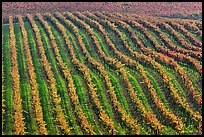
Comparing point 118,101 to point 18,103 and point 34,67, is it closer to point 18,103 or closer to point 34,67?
point 18,103

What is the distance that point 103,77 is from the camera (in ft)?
123

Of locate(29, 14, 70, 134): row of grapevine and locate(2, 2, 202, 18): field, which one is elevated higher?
locate(2, 2, 202, 18): field

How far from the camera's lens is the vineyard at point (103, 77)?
29844 mm

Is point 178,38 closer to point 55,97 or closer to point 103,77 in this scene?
point 103,77

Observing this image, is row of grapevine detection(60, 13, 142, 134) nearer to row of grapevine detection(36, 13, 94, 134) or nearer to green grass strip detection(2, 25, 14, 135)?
row of grapevine detection(36, 13, 94, 134)

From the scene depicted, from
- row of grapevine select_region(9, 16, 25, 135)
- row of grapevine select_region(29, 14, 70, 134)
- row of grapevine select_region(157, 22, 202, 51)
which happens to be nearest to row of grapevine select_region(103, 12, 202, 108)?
row of grapevine select_region(157, 22, 202, 51)

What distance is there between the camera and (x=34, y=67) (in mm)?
41312

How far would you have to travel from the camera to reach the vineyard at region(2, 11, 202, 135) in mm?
29844

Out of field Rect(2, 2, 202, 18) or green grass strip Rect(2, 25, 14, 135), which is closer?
green grass strip Rect(2, 25, 14, 135)

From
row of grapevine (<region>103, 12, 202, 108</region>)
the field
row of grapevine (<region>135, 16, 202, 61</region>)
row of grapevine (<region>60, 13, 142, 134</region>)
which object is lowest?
row of grapevine (<region>60, 13, 142, 134</region>)

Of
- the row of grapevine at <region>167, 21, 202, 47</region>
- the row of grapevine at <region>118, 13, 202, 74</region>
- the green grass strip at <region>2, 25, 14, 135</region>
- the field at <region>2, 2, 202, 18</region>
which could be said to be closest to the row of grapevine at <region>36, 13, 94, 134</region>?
the green grass strip at <region>2, 25, 14, 135</region>

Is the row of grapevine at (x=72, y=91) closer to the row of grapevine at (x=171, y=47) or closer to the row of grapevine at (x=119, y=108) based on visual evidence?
the row of grapevine at (x=119, y=108)

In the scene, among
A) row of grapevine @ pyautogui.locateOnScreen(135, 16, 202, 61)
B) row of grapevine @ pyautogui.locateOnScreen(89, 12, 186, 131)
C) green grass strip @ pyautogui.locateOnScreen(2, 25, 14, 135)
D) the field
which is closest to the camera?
row of grapevine @ pyautogui.locateOnScreen(89, 12, 186, 131)

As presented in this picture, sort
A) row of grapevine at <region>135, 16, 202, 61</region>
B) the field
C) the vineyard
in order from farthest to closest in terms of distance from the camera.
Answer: the field → row of grapevine at <region>135, 16, 202, 61</region> → the vineyard
